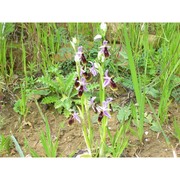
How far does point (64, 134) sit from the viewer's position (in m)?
1.58

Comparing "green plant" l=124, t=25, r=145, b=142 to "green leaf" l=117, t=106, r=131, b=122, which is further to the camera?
"green leaf" l=117, t=106, r=131, b=122

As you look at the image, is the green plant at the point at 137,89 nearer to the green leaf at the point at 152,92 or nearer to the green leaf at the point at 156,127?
the green leaf at the point at 156,127

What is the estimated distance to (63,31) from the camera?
73.7 inches

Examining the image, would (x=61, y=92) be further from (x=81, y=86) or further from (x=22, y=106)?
(x=81, y=86)

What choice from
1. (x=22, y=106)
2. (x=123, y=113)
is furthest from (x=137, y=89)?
(x=22, y=106)

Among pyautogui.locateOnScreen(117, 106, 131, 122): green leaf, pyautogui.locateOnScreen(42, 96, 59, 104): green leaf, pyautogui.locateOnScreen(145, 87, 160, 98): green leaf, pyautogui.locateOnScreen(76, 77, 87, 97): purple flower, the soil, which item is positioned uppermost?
pyautogui.locateOnScreen(76, 77, 87, 97): purple flower

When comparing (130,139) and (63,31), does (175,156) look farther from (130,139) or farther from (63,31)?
(63,31)

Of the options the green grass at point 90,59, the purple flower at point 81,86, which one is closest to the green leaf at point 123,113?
the green grass at point 90,59

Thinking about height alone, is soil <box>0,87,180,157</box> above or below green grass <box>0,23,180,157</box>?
below

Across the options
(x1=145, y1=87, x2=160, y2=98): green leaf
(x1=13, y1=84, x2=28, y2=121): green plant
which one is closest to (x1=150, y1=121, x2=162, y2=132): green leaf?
(x1=145, y1=87, x2=160, y2=98): green leaf

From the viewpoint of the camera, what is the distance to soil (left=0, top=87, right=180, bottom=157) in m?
1.49

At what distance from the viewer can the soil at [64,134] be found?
149cm

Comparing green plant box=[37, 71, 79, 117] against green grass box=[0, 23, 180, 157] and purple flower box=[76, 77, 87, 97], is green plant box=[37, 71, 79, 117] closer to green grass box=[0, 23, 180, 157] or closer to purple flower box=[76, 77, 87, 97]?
green grass box=[0, 23, 180, 157]

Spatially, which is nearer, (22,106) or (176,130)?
(176,130)
